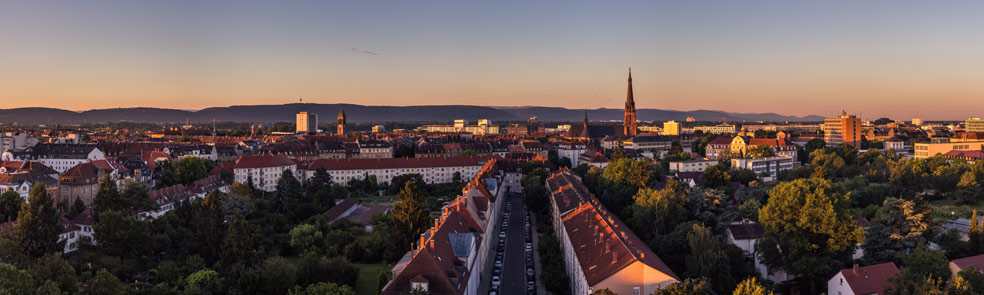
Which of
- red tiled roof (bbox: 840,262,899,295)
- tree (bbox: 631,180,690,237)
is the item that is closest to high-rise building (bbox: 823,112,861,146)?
tree (bbox: 631,180,690,237)

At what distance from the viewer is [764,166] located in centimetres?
7788

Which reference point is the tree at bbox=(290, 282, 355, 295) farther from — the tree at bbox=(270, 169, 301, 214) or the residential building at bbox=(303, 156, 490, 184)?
the residential building at bbox=(303, 156, 490, 184)

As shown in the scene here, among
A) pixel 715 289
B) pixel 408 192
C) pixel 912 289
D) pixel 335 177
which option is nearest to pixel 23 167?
pixel 335 177

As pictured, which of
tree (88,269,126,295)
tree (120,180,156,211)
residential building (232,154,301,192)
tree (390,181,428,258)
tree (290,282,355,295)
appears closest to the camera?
tree (290,282,355,295)

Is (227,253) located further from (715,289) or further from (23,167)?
(23,167)

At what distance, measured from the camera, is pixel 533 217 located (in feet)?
181

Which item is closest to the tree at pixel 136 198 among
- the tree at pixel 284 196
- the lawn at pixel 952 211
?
the tree at pixel 284 196

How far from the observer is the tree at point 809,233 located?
104ft

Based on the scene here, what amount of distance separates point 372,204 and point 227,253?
27944 millimetres

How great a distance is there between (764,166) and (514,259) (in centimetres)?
4921

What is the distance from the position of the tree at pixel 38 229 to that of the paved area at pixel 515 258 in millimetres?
25148

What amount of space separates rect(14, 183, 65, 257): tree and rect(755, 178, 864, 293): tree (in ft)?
123

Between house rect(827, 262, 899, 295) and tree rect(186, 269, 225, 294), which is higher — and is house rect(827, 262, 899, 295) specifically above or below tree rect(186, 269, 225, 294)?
above

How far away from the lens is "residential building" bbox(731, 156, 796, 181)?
76.5 m
